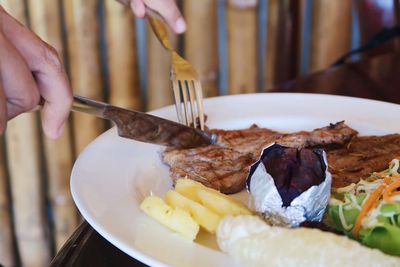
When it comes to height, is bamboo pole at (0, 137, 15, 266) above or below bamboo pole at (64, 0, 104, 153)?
below

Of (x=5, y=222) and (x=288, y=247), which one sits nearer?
(x=288, y=247)

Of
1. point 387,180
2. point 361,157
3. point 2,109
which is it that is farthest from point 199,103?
point 2,109

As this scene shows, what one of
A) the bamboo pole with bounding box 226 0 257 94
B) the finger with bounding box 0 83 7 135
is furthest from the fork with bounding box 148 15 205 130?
the bamboo pole with bounding box 226 0 257 94

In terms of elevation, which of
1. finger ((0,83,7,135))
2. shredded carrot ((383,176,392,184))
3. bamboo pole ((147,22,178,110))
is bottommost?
bamboo pole ((147,22,178,110))

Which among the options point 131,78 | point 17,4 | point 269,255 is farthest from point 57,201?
point 269,255

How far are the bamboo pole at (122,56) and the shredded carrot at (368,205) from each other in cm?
135

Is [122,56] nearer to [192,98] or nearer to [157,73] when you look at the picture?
[157,73]

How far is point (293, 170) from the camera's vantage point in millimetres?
1003

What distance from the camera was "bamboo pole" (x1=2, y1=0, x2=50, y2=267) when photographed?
2.15 meters

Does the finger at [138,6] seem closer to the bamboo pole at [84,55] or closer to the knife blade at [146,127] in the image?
the knife blade at [146,127]

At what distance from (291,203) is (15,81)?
0.46m

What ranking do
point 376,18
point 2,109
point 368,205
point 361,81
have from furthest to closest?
point 376,18, point 361,81, point 368,205, point 2,109

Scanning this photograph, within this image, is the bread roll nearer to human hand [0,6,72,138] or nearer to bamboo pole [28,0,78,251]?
human hand [0,6,72,138]

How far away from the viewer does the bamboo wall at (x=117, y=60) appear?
211 cm
